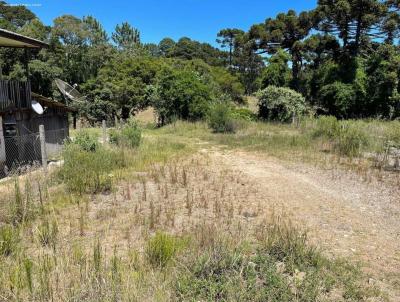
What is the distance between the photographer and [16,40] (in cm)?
1101

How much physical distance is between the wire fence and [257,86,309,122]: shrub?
12570 millimetres

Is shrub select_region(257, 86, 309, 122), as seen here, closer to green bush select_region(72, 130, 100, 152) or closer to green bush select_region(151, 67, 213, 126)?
green bush select_region(151, 67, 213, 126)

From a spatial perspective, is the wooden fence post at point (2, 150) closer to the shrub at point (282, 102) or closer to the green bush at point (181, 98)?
the green bush at point (181, 98)

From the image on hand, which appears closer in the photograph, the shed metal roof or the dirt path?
the dirt path

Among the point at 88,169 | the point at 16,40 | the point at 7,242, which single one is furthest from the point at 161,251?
the point at 16,40

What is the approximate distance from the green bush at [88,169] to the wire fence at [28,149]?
2.03 metres

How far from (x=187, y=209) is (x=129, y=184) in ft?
7.86

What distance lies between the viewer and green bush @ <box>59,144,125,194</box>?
25.6 feet

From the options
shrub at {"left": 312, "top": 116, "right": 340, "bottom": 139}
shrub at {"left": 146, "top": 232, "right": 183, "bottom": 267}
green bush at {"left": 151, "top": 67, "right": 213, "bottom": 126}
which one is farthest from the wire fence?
shrub at {"left": 312, "top": 116, "right": 340, "bottom": 139}

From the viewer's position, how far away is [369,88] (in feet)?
75.3

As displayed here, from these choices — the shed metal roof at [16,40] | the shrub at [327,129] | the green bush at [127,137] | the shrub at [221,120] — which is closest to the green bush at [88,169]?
the green bush at [127,137]

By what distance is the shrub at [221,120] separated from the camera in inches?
727

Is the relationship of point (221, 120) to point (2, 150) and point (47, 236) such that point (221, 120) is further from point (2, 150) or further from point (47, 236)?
point (47, 236)

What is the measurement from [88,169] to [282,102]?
1546 cm
